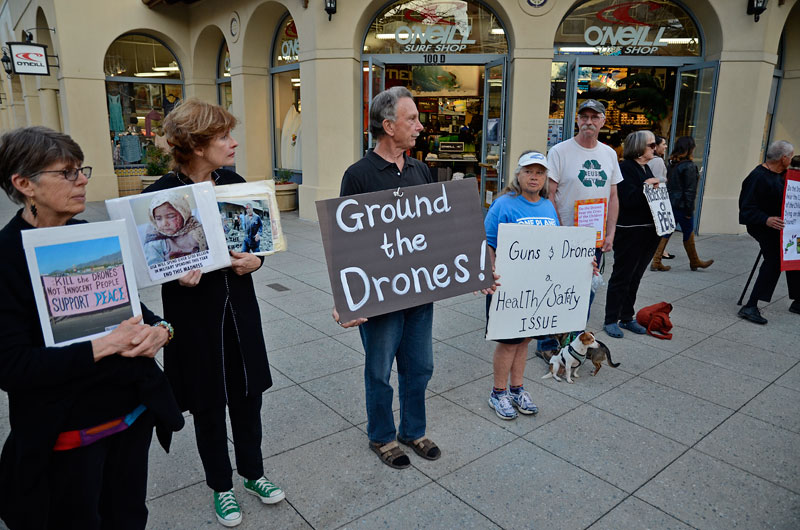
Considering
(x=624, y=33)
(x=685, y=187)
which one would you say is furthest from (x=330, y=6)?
(x=685, y=187)

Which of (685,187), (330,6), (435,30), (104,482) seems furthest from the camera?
(435,30)

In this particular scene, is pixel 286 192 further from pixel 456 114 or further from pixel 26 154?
pixel 26 154

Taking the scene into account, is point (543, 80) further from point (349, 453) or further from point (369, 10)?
point (349, 453)

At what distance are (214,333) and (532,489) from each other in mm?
1864

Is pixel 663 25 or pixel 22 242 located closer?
pixel 22 242

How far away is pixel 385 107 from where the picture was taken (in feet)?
9.13

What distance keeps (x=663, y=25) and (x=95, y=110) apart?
13075 millimetres

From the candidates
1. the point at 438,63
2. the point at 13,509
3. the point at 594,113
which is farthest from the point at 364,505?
the point at 438,63

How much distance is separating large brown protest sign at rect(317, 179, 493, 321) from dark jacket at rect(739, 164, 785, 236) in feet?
13.2

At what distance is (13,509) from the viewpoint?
1793mm

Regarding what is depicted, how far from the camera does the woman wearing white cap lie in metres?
3.44

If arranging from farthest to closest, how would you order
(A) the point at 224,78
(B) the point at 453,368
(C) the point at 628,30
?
(A) the point at 224,78, (C) the point at 628,30, (B) the point at 453,368

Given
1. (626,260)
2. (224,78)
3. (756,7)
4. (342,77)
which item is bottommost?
(626,260)

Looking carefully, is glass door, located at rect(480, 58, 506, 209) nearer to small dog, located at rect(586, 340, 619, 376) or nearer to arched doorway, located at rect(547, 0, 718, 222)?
arched doorway, located at rect(547, 0, 718, 222)
